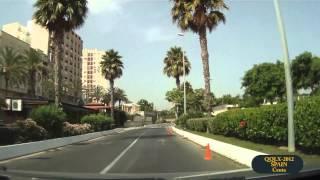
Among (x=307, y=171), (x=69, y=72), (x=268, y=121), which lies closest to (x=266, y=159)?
(x=307, y=171)

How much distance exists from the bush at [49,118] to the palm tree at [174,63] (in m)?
46.4

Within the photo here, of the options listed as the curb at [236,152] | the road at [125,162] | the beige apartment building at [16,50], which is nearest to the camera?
the road at [125,162]

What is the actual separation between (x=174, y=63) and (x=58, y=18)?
145ft

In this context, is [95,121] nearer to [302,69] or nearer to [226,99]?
[302,69]

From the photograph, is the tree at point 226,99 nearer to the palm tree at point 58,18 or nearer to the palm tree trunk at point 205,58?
the palm tree trunk at point 205,58

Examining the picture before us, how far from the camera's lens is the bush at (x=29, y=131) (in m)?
33.8

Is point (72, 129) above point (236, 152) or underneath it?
above

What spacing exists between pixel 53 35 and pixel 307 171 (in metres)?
→ 42.2

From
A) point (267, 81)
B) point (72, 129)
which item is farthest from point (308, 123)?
point (267, 81)

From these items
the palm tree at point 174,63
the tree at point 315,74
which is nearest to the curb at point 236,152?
the tree at point 315,74

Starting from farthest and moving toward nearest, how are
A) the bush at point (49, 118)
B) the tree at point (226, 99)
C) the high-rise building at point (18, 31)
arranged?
the tree at point (226, 99) < the high-rise building at point (18, 31) < the bush at point (49, 118)

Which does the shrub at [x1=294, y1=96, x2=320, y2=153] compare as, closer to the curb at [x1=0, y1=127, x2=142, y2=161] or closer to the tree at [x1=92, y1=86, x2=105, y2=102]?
the curb at [x1=0, y1=127, x2=142, y2=161]

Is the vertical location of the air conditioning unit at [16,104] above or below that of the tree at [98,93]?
below

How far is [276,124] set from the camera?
24.0 meters
